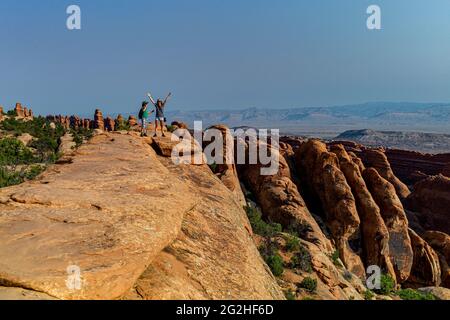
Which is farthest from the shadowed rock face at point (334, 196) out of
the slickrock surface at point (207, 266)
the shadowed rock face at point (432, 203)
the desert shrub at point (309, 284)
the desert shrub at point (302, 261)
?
the slickrock surface at point (207, 266)

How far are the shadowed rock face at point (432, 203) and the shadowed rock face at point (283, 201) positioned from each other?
24.9m

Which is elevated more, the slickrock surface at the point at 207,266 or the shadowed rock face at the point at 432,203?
the slickrock surface at the point at 207,266

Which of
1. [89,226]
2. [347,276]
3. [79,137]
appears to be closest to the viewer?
[89,226]

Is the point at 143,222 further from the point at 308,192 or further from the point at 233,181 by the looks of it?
the point at 308,192

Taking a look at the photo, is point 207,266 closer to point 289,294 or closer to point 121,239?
point 121,239

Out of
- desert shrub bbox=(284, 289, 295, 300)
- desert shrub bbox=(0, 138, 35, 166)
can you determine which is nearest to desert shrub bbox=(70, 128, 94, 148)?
desert shrub bbox=(0, 138, 35, 166)

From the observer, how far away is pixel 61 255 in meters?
7.48

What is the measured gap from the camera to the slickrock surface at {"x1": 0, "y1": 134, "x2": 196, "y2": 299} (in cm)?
709

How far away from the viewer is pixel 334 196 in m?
39.8

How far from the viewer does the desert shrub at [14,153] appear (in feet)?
160

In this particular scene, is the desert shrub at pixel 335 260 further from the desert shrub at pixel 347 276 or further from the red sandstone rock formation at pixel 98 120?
the red sandstone rock formation at pixel 98 120

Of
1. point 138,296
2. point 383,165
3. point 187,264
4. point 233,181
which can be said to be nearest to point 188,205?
point 187,264

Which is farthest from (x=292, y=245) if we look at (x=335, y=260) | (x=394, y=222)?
(x=394, y=222)

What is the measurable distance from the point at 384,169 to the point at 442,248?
23.8m
